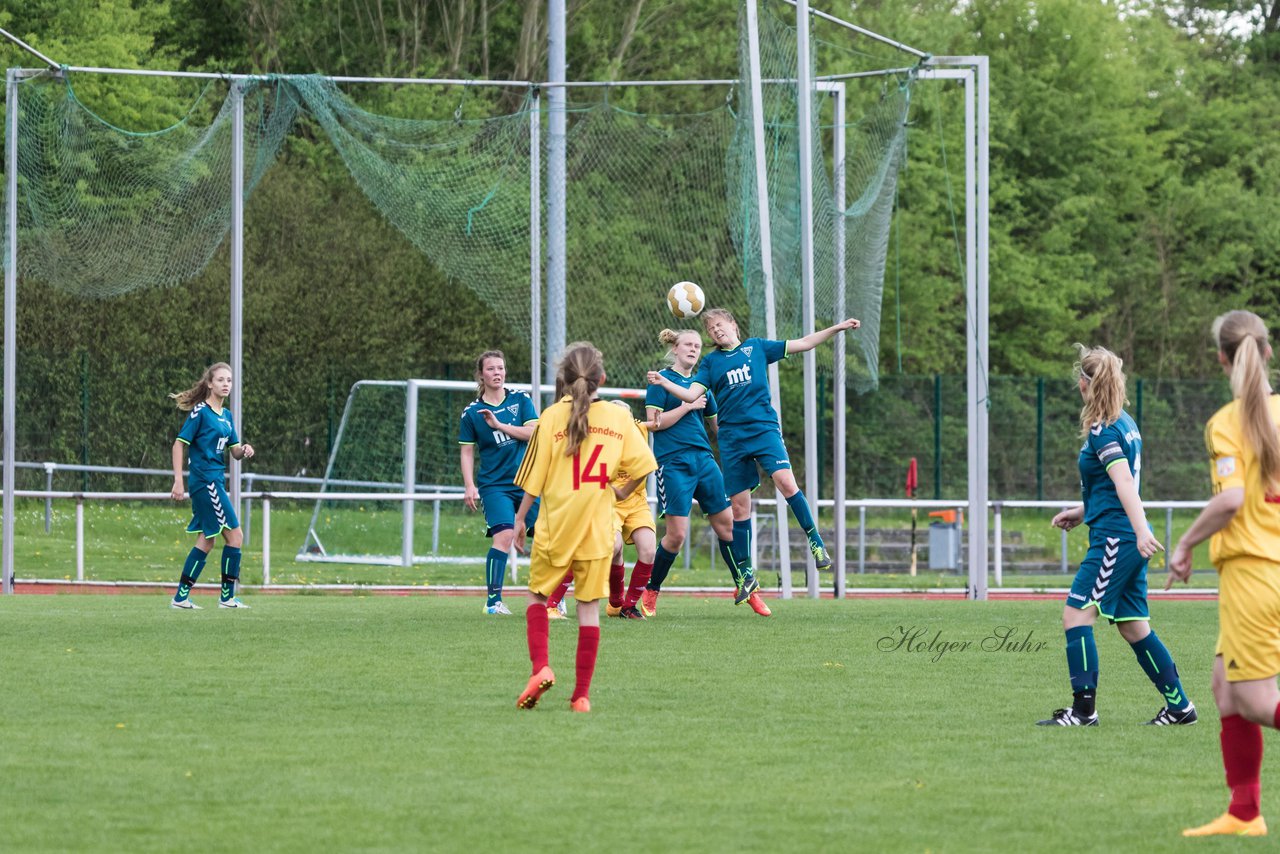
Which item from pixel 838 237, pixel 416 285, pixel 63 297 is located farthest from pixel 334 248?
pixel 838 237

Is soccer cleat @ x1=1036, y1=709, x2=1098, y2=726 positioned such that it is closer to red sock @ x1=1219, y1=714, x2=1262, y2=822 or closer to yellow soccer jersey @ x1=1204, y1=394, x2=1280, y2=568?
red sock @ x1=1219, y1=714, x2=1262, y2=822

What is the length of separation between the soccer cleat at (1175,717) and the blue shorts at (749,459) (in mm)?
5054

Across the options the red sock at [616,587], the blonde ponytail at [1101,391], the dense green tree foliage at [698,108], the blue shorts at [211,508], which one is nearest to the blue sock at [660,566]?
the red sock at [616,587]

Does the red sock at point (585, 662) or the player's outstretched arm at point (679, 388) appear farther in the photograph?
the player's outstretched arm at point (679, 388)

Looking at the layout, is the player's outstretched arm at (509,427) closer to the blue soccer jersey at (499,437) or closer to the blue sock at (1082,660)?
the blue soccer jersey at (499,437)

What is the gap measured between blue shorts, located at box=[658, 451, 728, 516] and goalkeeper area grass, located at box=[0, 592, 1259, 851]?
107cm

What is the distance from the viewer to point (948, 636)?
1227 centimetres

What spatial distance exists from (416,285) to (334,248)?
66.1 inches

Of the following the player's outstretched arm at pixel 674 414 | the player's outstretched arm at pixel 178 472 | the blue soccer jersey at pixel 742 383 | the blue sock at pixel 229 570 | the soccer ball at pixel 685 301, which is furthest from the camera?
the blue sock at pixel 229 570

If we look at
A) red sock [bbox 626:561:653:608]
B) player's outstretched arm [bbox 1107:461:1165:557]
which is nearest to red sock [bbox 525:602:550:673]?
player's outstretched arm [bbox 1107:461:1165:557]

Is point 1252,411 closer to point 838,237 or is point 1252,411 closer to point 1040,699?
point 1040,699

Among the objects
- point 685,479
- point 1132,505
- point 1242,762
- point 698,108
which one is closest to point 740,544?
point 685,479

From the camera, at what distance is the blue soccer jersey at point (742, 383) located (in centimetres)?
1316

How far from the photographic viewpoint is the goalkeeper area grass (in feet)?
19.4
